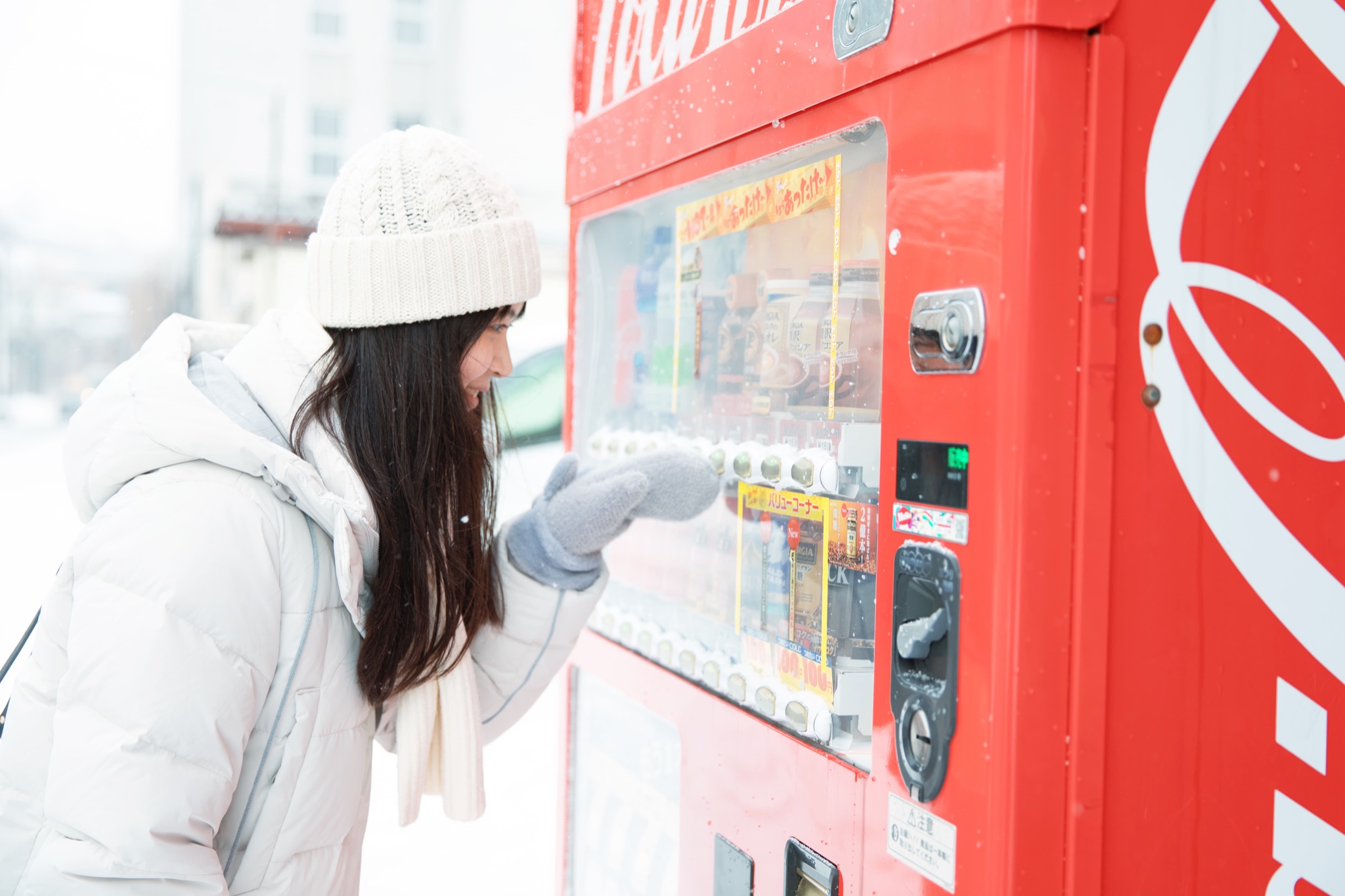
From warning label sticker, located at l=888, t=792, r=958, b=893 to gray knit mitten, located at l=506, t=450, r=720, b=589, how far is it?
1.96 feet

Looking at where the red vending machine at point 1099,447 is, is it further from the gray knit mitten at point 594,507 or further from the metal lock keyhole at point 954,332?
the gray knit mitten at point 594,507

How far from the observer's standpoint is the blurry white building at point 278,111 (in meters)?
5.89

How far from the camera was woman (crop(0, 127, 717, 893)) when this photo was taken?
948 millimetres

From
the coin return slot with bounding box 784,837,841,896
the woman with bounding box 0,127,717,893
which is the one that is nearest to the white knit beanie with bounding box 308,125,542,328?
the woman with bounding box 0,127,717,893

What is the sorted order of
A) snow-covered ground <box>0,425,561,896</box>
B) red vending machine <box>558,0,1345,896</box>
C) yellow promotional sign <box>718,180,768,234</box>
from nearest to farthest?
red vending machine <box>558,0,1345,896</box> < yellow promotional sign <box>718,180,768,234</box> < snow-covered ground <box>0,425,561,896</box>

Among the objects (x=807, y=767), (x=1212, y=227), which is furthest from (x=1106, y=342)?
(x=807, y=767)

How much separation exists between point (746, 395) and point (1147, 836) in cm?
94

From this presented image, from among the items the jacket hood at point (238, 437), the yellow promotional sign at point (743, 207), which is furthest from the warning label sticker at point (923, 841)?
the yellow promotional sign at point (743, 207)

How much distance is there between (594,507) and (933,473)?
0.60 metres

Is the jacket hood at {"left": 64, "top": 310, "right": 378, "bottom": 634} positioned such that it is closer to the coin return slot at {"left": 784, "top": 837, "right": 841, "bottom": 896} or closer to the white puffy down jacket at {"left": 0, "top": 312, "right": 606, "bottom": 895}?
the white puffy down jacket at {"left": 0, "top": 312, "right": 606, "bottom": 895}

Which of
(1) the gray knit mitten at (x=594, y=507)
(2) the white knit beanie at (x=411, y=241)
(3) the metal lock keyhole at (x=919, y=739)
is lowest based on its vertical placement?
(3) the metal lock keyhole at (x=919, y=739)

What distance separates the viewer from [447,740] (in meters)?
1.45

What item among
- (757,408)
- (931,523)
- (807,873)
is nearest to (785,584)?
(757,408)

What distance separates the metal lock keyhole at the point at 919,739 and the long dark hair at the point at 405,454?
637mm
